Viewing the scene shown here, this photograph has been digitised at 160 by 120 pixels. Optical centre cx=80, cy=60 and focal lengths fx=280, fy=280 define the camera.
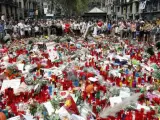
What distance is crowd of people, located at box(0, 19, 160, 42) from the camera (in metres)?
19.9

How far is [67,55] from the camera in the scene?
13039 millimetres

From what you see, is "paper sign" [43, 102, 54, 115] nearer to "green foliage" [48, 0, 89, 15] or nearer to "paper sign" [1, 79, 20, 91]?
"paper sign" [1, 79, 20, 91]

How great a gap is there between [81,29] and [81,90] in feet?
59.0

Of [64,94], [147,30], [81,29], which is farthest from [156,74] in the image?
[81,29]

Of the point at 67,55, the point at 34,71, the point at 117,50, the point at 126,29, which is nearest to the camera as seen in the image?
the point at 34,71

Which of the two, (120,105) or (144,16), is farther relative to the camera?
(144,16)

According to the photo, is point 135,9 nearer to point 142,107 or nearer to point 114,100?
point 142,107

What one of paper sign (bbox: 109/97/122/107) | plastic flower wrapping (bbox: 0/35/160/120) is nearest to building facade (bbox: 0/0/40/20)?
plastic flower wrapping (bbox: 0/35/160/120)

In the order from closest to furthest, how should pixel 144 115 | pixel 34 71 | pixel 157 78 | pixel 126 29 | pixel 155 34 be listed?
1. pixel 144 115
2. pixel 157 78
3. pixel 34 71
4. pixel 155 34
5. pixel 126 29

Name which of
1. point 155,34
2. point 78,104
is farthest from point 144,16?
point 78,104

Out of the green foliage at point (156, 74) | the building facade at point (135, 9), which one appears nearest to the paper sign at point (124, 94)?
the green foliage at point (156, 74)

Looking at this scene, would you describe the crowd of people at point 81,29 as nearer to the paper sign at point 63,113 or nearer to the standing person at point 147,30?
the standing person at point 147,30

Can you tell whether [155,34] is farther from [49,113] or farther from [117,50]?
[49,113]

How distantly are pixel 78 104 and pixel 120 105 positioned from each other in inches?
37.3
